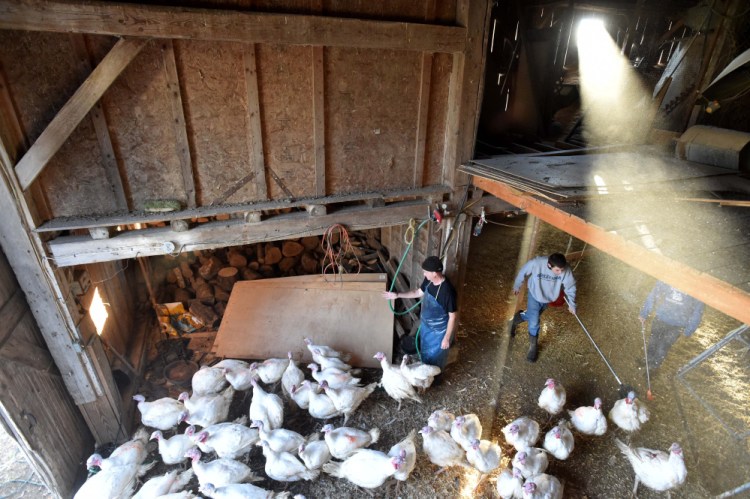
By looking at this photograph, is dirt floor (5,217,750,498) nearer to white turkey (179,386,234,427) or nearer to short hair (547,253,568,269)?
white turkey (179,386,234,427)

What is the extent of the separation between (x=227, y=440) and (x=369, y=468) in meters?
1.51

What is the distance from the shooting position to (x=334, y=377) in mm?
4848

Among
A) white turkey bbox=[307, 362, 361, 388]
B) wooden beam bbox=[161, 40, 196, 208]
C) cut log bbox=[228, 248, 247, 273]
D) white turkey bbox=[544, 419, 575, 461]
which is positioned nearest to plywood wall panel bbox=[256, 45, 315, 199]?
wooden beam bbox=[161, 40, 196, 208]

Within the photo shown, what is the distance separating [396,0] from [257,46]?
1.46 meters

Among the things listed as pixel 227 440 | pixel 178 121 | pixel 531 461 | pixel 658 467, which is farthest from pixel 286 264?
pixel 658 467

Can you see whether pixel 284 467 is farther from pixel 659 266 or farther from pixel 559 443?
pixel 659 266

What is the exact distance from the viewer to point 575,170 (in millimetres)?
4863

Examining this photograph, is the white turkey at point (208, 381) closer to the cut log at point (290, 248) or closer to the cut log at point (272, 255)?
the cut log at point (272, 255)

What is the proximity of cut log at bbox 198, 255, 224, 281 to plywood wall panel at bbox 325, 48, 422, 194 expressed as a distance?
2.96 metres

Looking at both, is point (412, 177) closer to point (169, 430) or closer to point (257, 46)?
point (257, 46)

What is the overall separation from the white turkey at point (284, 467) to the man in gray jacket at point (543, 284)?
3631 millimetres

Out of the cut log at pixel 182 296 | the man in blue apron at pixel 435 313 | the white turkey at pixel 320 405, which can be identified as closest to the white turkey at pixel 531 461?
the man in blue apron at pixel 435 313

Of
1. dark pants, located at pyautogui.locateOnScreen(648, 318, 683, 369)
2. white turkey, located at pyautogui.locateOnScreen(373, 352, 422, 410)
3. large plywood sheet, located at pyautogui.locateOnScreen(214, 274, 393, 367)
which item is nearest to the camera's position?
white turkey, located at pyautogui.locateOnScreen(373, 352, 422, 410)

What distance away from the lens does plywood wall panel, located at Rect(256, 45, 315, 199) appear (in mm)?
3850
